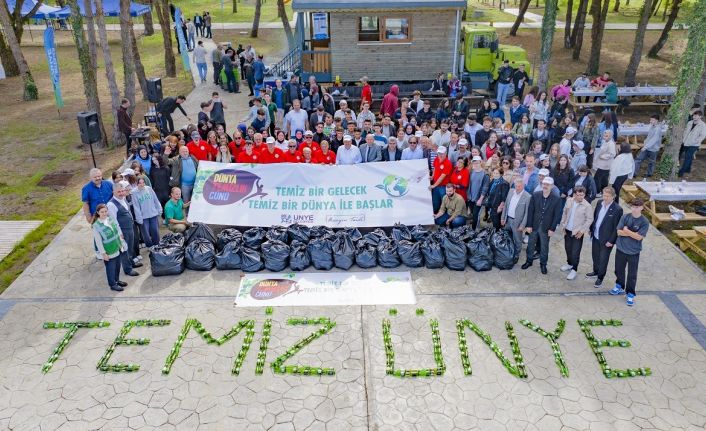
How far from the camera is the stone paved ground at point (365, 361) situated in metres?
6.27

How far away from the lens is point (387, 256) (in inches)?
356

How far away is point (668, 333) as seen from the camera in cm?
761

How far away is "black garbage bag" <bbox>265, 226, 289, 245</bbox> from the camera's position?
9.34 metres

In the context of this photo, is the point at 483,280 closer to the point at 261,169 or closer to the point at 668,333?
the point at 668,333

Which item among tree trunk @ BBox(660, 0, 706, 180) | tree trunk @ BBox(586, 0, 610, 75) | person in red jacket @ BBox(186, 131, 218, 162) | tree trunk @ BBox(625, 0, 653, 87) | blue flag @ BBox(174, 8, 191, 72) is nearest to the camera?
person in red jacket @ BBox(186, 131, 218, 162)

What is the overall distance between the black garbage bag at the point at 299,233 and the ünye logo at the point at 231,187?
1093 millimetres

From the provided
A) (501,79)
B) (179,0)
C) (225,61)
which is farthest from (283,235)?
(179,0)

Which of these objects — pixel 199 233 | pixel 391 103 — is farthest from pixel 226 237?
pixel 391 103

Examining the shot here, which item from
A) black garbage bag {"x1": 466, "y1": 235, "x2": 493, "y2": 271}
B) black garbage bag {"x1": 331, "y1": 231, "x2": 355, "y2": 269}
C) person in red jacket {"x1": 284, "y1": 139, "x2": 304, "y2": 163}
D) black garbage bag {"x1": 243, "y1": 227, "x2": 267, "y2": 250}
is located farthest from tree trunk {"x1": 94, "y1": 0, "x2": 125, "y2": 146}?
black garbage bag {"x1": 466, "y1": 235, "x2": 493, "y2": 271}

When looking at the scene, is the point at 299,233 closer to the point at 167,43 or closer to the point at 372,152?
the point at 372,152

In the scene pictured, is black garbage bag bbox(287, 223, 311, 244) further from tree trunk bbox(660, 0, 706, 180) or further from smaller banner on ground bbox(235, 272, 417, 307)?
tree trunk bbox(660, 0, 706, 180)

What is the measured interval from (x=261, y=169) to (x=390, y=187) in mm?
2605

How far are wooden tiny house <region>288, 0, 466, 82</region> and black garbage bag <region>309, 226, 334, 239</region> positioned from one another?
10.2 m

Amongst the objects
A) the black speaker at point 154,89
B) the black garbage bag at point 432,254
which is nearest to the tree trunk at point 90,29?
the black speaker at point 154,89
